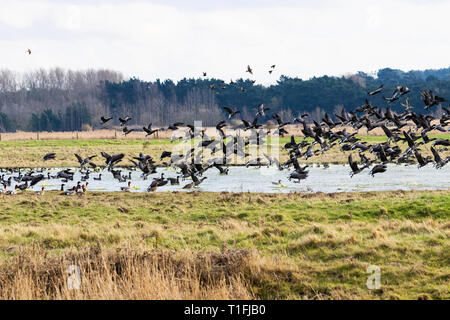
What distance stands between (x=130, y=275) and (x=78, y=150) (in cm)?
4510

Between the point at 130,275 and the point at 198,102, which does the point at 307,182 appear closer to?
the point at 130,275

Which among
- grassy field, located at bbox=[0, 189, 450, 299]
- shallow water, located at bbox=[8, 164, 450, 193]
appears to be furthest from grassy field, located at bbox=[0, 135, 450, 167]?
grassy field, located at bbox=[0, 189, 450, 299]

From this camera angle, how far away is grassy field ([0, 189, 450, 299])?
10.5 meters

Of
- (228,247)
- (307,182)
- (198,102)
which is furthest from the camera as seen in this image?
(198,102)

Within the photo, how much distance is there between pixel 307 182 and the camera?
33031mm

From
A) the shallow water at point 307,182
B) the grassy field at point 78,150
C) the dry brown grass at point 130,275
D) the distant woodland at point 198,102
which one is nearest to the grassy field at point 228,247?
the dry brown grass at point 130,275

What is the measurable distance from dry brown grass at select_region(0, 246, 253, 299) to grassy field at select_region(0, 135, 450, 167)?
35218mm

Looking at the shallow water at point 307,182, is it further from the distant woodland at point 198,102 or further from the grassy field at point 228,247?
the distant woodland at point 198,102

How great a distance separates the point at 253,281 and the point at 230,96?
3425 inches

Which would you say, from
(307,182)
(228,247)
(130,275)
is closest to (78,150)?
(307,182)
